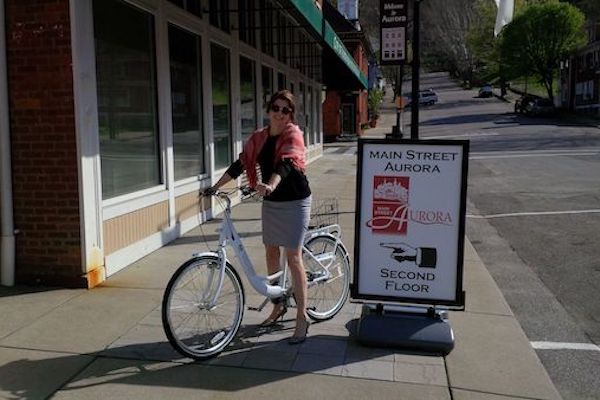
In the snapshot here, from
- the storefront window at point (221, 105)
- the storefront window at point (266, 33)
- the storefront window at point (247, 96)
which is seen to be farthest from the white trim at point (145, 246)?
the storefront window at point (266, 33)

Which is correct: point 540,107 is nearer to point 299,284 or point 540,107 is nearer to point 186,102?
point 186,102

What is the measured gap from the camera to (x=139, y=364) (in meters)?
4.12

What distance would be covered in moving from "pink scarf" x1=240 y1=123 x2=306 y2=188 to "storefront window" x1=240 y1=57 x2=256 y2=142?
22.8 feet

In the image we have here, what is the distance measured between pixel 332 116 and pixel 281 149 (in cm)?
3337

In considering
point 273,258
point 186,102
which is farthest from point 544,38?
point 273,258

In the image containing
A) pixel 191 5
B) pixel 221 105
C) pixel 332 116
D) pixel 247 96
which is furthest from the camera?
pixel 332 116

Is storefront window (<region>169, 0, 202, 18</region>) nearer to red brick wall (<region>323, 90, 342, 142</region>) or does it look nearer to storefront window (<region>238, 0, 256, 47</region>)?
storefront window (<region>238, 0, 256, 47</region>)

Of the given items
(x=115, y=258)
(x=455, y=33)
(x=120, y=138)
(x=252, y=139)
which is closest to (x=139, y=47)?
(x=120, y=138)

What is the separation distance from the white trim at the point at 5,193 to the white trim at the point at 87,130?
0.64 m

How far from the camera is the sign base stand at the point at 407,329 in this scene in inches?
174

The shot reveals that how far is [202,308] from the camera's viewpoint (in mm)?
4109

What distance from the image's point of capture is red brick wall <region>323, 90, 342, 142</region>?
36844mm

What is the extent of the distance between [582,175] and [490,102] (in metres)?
55.8

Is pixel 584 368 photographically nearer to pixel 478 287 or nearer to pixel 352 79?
pixel 478 287
